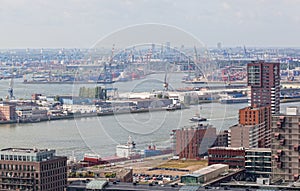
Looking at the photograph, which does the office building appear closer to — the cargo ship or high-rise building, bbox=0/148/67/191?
the cargo ship

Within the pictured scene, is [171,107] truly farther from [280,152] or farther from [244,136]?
[280,152]

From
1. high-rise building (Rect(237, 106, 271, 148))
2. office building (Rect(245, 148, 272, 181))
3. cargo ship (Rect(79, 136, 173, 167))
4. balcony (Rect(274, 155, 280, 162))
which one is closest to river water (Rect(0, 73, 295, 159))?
cargo ship (Rect(79, 136, 173, 167))

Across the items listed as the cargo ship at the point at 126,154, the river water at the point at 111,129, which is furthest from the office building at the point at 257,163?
the river water at the point at 111,129

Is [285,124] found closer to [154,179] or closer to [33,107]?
[154,179]

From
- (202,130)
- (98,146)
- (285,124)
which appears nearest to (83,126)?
(98,146)

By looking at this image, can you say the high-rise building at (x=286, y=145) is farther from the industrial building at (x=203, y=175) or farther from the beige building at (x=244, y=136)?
the beige building at (x=244, y=136)
